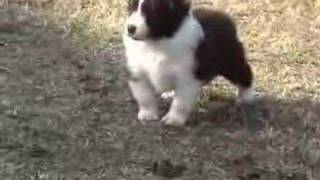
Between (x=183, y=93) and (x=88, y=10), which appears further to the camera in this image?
(x=88, y=10)

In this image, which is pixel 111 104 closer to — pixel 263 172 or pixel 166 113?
pixel 166 113

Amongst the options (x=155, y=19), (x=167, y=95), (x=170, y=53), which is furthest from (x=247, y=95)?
(x=155, y=19)

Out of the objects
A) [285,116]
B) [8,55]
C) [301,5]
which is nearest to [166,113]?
[285,116]

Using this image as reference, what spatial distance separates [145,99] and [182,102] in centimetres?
22

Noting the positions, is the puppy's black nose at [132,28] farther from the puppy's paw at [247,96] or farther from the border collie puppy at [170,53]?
the puppy's paw at [247,96]

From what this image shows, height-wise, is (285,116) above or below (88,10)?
below

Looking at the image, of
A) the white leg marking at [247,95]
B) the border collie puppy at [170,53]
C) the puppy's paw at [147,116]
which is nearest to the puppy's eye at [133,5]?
the border collie puppy at [170,53]

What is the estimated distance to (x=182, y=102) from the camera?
4.46 m

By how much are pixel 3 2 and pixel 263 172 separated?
3006mm

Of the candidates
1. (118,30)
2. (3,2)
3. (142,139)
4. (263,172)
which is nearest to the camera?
(263,172)

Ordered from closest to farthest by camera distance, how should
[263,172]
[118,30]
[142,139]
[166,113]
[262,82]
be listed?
[263,172]
[142,139]
[166,113]
[262,82]
[118,30]

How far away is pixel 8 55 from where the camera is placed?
17.8ft

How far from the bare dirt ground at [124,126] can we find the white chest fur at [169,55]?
0.29 meters

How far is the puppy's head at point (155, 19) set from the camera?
4.29m
